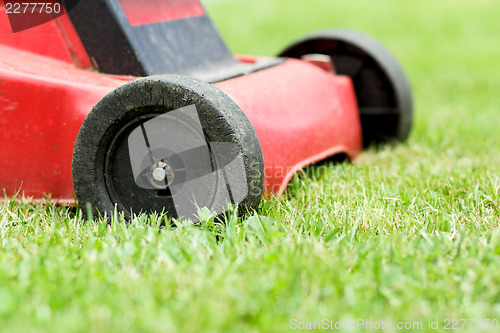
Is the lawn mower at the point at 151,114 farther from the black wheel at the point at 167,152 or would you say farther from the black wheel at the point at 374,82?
the black wheel at the point at 374,82

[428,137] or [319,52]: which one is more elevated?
[319,52]

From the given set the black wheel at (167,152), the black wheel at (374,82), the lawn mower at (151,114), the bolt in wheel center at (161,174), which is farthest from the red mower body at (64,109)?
the black wheel at (374,82)

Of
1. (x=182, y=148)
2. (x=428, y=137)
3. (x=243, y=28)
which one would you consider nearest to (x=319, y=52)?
(x=428, y=137)

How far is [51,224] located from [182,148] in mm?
398

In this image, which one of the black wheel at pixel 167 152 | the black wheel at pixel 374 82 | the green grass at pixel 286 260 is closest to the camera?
the green grass at pixel 286 260

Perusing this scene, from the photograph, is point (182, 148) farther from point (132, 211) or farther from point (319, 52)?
point (319, 52)

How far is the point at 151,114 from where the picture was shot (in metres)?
1.47

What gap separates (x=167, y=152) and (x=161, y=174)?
0.06 meters

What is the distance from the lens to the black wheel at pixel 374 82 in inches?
95.9

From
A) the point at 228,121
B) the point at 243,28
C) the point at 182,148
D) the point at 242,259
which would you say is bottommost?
the point at 243,28

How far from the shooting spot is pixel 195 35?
2125mm

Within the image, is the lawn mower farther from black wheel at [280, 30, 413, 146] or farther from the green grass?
black wheel at [280, 30, 413, 146]

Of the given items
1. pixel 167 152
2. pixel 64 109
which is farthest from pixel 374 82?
pixel 64 109

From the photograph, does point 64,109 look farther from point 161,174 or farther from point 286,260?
point 286,260
